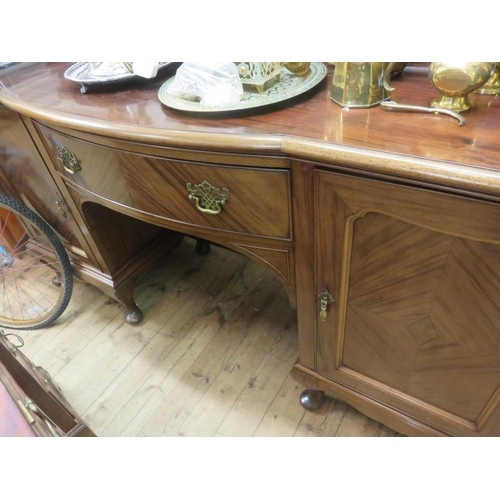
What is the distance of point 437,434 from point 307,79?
0.69 metres

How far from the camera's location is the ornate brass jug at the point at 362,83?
1.68 ft

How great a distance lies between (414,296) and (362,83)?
0.31 m

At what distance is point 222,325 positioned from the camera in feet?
3.86

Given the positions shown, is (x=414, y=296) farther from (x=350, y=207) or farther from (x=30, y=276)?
(x=30, y=276)

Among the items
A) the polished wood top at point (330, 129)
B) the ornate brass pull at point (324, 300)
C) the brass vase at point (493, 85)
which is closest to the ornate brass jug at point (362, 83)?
the polished wood top at point (330, 129)

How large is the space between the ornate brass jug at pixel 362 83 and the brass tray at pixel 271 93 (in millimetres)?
69

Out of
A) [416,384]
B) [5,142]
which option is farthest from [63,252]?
[416,384]

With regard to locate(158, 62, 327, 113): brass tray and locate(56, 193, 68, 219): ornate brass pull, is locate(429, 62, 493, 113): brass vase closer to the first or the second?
locate(158, 62, 327, 113): brass tray

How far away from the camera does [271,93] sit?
23.7 inches

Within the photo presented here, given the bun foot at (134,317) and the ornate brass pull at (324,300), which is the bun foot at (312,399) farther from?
the bun foot at (134,317)

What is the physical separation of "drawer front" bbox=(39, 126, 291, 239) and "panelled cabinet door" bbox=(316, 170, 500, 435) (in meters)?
0.07

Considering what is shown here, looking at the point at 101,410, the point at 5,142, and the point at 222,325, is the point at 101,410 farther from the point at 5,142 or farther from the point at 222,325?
the point at 5,142

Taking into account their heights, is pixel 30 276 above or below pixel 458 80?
below

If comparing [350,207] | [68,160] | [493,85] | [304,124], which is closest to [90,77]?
[68,160]
